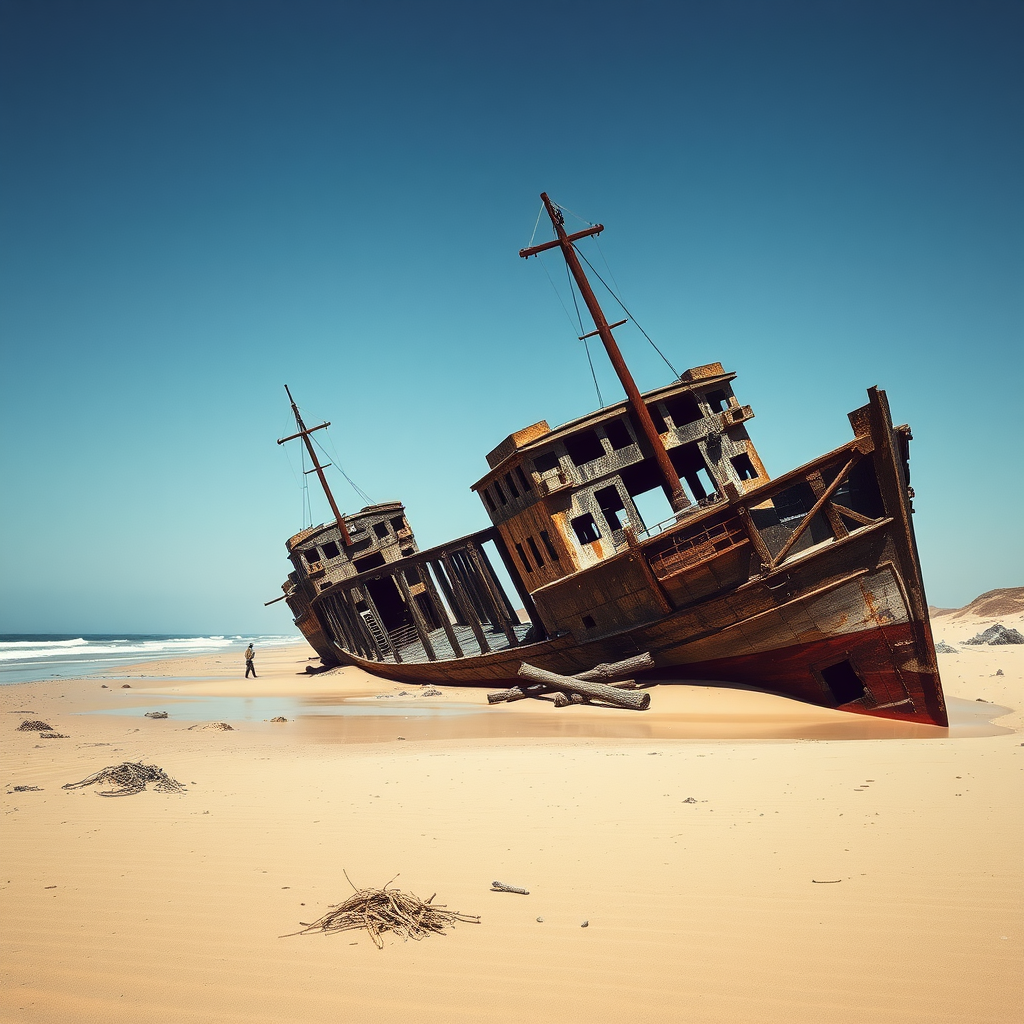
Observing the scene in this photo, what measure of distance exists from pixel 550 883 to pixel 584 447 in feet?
44.8

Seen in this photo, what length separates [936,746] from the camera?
7234 millimetres

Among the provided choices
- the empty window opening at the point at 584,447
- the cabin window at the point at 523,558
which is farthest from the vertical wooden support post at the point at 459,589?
the empty window opening at the point at 584,447

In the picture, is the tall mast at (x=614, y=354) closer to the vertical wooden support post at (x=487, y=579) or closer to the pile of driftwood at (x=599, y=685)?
the pile of driftwood at (x=599, y=685)

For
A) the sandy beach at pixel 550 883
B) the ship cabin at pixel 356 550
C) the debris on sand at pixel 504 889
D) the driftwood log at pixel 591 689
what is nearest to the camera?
the sandy beach at pixel 550 883

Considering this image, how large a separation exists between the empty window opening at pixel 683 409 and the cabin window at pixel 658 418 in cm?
22

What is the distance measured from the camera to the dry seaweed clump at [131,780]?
22.6 feet

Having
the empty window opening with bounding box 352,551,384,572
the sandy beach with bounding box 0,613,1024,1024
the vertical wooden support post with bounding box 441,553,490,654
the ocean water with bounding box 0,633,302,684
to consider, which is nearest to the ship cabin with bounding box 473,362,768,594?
the vertical wooden support post with bounding box 441,553,490,654

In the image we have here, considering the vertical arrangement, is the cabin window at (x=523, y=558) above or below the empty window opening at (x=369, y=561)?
below

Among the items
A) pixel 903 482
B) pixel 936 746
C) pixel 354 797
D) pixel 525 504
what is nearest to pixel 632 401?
pixel 525 504

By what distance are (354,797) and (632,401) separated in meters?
10.6

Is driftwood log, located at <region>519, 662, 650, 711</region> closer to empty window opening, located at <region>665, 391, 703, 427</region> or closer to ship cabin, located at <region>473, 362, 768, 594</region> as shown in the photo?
ship cabin, located at <region>473, 362, 768, 594</region>

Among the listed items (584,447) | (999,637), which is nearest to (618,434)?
(584,447)

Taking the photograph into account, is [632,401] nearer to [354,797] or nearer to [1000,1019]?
[354,797]

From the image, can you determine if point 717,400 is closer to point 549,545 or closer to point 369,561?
point 549,545
